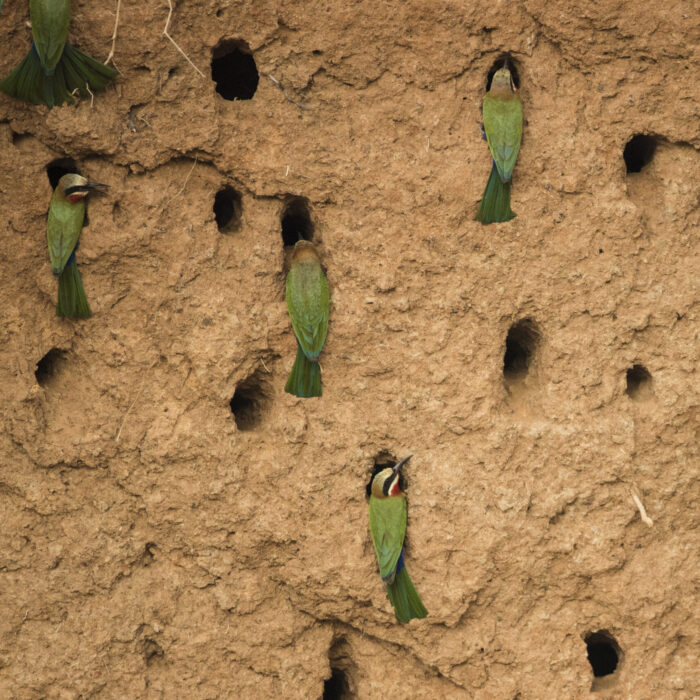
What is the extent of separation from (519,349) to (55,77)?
4.86 feet

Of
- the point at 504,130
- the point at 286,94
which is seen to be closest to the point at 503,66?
the point at 504,130

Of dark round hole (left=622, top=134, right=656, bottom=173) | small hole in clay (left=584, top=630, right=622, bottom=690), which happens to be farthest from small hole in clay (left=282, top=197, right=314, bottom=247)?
small hole in clay (left=584, top=630, right=622, bottom=690)

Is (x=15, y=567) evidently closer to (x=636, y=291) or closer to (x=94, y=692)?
(x=94, y=692)

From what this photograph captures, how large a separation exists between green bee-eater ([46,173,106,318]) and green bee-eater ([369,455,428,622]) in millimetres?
→ 962

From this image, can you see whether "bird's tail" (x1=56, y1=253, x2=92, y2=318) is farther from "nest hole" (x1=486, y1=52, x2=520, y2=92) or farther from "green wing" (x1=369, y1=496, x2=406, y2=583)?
"nest hole" (x1=486, y1=52, x2=520, y2=92)

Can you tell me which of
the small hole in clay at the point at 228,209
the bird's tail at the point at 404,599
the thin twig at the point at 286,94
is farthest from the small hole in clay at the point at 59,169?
the bird's tail at the point at 404,599

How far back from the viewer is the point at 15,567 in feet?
9.91

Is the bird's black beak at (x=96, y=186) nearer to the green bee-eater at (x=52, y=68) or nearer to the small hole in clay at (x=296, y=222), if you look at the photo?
the green bee-eater at (x=52, y=68)

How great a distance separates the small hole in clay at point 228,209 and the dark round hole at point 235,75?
0.28 m

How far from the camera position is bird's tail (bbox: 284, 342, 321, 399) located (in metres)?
3.03

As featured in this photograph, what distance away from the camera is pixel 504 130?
298 cm

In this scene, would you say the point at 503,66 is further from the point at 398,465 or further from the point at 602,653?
the point at 602,653

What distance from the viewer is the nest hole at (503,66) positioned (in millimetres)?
3076

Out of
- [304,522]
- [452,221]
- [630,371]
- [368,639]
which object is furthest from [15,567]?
[630,371]
